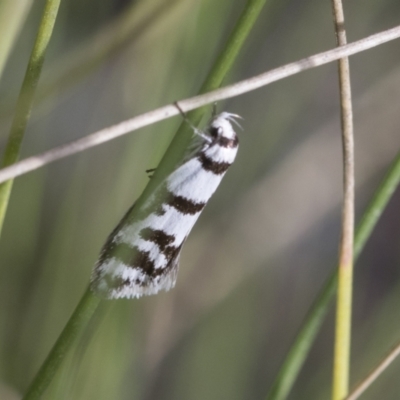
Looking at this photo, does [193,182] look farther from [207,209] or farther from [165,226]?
[207,209]

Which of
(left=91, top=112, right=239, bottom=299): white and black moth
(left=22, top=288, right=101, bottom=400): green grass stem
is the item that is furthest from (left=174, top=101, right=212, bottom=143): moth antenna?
(left=22, top=288, right=101, bottom=400): green grass stem

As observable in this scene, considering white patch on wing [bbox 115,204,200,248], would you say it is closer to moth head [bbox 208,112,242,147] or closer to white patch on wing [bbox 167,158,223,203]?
white patch on wing [bbox 167,158,223,203]

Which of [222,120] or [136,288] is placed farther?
[222,120]

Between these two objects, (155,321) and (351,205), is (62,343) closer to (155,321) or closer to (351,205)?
(351,205)

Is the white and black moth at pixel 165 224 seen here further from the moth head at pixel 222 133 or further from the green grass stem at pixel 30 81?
the green grass stem at pixel 30 81

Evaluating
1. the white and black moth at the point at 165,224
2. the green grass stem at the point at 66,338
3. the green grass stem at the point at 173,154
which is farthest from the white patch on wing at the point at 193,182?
the green grass stem at the point at 66,338

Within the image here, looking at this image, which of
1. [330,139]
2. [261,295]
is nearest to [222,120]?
[330,139]
